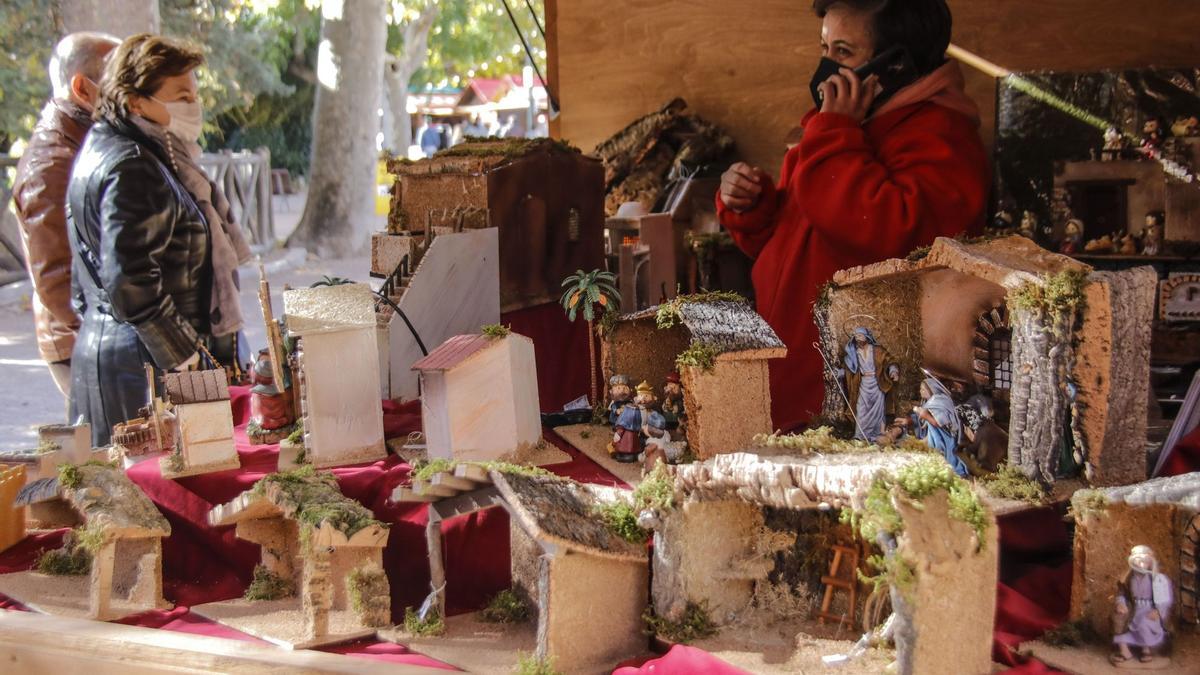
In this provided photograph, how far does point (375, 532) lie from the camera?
2549 mm

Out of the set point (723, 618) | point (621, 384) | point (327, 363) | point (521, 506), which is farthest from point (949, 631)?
point (327, 363)

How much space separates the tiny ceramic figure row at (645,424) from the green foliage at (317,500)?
0.65 meters

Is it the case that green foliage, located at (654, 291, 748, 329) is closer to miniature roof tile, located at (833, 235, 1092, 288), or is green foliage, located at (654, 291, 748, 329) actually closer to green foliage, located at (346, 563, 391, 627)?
miniature roof tile, located at (833, 235, 1092, 288)

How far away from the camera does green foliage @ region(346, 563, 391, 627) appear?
2.55 meters

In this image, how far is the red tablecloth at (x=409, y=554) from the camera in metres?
2.26

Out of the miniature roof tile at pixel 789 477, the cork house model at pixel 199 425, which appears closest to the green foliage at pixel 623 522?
the miniature roof tile at pixel 789 477

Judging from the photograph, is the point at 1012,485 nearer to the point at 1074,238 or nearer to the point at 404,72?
the point at 1074,238

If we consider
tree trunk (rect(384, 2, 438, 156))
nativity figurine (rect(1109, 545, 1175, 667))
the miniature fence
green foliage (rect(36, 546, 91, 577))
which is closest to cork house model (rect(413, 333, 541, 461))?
green foliage (rect(36, 546, 91, 577))

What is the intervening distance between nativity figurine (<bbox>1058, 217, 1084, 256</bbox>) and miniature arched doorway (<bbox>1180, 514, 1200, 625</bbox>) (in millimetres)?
1559

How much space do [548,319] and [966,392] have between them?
1.60 metres

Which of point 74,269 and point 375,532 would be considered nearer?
point 375,532

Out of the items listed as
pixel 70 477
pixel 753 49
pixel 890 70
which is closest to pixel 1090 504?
pixel 890 70

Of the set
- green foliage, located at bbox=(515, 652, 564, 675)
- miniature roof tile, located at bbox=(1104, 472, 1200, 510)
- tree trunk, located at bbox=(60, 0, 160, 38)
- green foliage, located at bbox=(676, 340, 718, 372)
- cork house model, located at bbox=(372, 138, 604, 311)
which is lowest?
green foliage, located at bbox=(515, 652, 564, 675)

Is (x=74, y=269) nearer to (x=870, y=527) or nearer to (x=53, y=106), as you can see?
(x=53, y=106)
